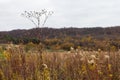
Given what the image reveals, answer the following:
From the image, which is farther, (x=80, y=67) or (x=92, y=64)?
(x=80, y=67)

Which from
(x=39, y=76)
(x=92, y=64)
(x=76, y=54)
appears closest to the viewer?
(x=92, y=64)

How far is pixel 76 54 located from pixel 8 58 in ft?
4.54

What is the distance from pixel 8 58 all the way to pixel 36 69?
0.62 meters

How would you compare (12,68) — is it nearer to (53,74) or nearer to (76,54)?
(53,74)

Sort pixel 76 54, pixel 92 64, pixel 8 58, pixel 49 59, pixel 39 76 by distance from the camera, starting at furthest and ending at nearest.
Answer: pixel 49 59 → pixel 76 54 → pixel 8 58 → pixel 39 76 → pixel 92 64

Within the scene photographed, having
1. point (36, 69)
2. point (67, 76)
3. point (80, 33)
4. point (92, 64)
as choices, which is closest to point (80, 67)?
point (67, 76)

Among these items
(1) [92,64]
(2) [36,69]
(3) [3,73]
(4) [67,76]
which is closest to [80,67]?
(4) [67,76]

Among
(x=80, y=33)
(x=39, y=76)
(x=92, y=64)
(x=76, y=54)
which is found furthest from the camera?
(x=80, y=33)

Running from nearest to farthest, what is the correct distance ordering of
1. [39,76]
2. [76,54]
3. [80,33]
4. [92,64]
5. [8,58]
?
[92,64]
[39,76]
[8,58]
[76,54]
[80,33]

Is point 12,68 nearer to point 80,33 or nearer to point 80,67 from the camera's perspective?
point 80,67

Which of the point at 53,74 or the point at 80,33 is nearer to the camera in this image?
the point at 53,74

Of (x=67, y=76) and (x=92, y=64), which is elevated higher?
(x=92, y=64)

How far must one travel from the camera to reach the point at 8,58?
7480mm

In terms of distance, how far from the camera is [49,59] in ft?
29.5
